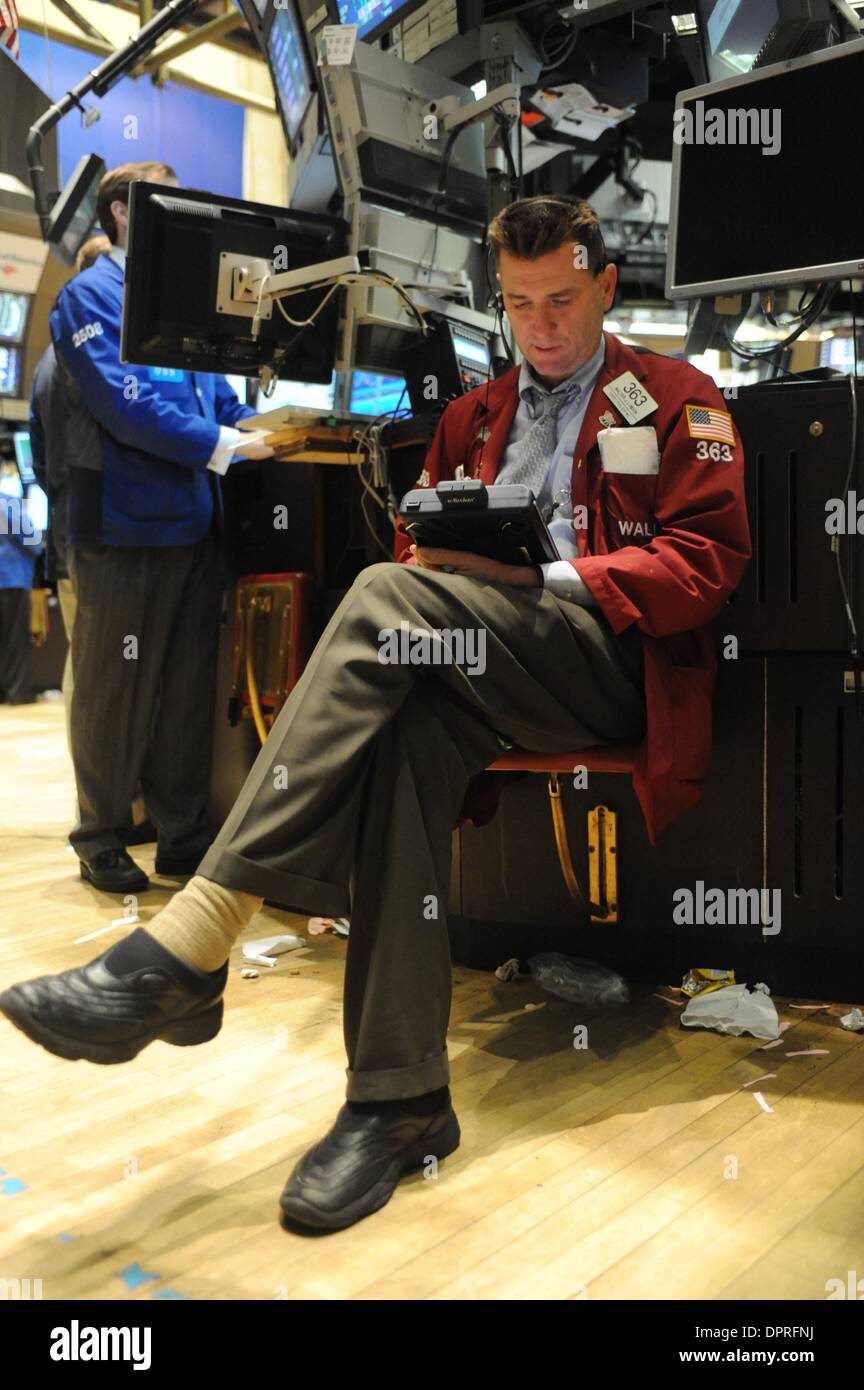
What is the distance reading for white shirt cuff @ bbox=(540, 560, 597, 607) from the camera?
1503mm

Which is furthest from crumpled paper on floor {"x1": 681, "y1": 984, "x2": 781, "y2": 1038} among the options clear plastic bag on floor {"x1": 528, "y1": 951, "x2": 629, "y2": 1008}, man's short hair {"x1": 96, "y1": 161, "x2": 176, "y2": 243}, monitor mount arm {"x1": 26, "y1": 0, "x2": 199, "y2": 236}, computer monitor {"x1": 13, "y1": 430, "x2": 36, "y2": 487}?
computer monitor {"x1": 13, "y1": 430, "x2": 36, "y2": 487}

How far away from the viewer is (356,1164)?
127 centimetres

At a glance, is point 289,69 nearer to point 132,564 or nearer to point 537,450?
point 132,564

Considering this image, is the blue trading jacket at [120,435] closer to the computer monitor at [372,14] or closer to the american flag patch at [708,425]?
the computer monitor at [372,14]

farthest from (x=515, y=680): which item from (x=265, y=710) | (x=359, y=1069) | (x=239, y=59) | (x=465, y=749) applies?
(x=239, y=59)

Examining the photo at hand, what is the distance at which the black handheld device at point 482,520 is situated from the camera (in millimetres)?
1399

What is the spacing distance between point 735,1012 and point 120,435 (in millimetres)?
1795

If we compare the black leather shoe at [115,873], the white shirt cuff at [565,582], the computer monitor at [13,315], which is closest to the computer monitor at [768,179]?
the white shirt cuff at [565,582]

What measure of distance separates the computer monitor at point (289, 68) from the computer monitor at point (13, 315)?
399 cm

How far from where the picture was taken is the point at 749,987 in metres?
1.92

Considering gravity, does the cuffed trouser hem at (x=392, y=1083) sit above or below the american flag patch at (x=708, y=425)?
below

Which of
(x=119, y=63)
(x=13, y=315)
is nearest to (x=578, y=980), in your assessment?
(x=119, y=63)
